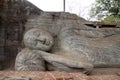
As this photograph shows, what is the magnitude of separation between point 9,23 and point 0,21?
0.20 m

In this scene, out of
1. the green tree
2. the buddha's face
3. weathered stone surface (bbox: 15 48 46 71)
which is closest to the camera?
weathered stone surface (bbox: 15 48 46 71)

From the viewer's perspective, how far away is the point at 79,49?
5.26m

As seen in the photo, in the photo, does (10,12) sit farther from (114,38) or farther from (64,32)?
(114,38)

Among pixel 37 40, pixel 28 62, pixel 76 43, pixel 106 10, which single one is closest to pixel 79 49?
pixel 76 43

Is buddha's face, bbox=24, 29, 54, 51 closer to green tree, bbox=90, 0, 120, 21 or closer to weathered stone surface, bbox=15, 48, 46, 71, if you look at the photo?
weathered stone surface, bbox=15, 48, 46, 71

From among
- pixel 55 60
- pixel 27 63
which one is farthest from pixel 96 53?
pixel 27 63

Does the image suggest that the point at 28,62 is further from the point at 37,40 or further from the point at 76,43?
the point at 76,43

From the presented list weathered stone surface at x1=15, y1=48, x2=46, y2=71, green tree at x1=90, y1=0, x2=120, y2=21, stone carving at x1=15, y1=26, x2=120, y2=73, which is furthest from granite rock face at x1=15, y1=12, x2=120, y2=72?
green tree at x1=90, y1=0, x2=120, y2=21

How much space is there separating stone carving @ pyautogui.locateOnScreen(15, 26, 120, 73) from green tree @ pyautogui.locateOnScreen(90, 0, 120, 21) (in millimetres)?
7422

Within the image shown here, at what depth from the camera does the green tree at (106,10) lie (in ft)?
43.1

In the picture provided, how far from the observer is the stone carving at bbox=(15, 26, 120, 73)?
479 cm

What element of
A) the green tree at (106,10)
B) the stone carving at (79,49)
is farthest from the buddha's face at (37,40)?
the green tree at (106,10)

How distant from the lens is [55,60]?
15.8 feet

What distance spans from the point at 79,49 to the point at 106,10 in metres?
9.24
